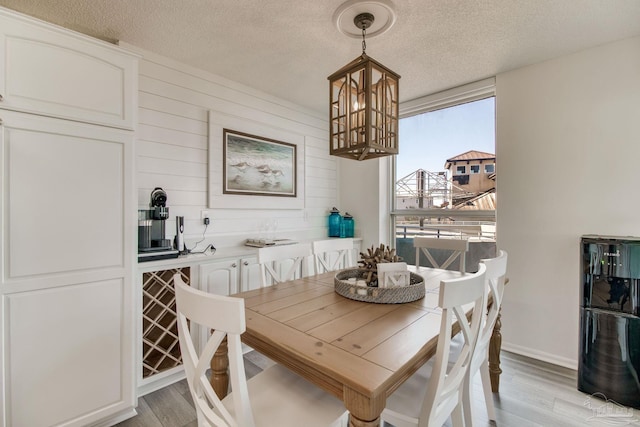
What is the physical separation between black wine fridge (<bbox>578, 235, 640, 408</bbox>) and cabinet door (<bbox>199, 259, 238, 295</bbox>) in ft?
8.70

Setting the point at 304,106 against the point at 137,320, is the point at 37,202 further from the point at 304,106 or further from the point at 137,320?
the point at 304,106

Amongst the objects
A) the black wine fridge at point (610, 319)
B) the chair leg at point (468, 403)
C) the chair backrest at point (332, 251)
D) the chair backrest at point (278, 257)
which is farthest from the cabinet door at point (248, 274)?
the black wine fridge at point (610, 319)

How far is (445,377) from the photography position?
3.73 ft

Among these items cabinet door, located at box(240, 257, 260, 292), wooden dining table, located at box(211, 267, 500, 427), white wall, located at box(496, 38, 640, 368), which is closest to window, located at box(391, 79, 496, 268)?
white wall, located at box(496, 38, 640, 368)

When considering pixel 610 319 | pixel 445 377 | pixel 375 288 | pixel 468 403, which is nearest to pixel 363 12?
pixel 375 288

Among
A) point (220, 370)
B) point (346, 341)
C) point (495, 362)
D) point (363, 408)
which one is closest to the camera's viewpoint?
point (363, 408)

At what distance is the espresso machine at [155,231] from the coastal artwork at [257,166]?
68cm

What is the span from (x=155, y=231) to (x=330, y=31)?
199cm

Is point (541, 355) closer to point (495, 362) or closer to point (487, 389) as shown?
point (495, 362)

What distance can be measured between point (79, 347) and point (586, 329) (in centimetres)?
330

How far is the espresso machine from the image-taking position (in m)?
2.04

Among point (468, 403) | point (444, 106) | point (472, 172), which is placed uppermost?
point (444, 106)

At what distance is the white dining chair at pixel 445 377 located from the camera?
1.00 m

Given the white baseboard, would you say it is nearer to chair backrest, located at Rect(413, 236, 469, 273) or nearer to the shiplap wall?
chair backrest, located at Rect(413, 236, 469, 273)
